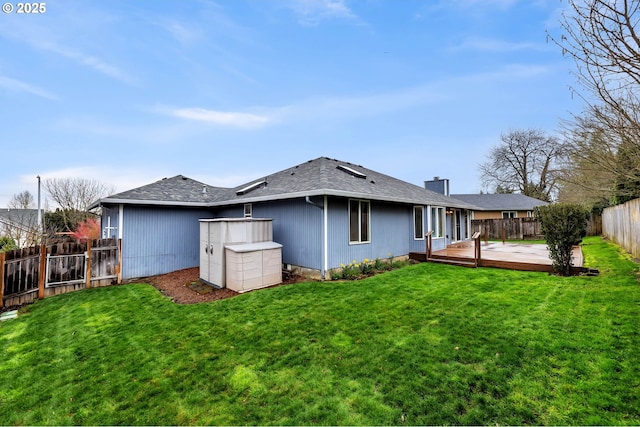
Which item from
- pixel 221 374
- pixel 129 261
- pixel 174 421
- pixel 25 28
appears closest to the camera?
pixel 174 421

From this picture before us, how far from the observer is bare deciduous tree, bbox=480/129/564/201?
30.5 m

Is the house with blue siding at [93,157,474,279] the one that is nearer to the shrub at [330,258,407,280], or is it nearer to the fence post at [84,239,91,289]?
the shrub at [330,258,407,280]

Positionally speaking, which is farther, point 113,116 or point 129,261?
point 113,116

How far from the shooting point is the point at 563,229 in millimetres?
7160

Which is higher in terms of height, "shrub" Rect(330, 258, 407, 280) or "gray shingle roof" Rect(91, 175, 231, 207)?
"gray shingle roof" Rect(91, 175, 231, 207)

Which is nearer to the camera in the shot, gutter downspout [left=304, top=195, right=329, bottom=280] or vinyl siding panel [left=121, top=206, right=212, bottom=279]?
gutter downspout [left=304, top=195, right=329, bottom=280]

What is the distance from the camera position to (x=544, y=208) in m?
7.66

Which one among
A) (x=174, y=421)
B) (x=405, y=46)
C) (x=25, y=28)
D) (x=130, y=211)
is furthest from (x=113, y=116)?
(x=174, y=421)

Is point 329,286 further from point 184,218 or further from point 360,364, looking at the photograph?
point 184,218

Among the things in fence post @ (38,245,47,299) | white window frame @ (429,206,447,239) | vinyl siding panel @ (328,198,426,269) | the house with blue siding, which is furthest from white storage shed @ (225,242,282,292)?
white window frame @ (429,206,447,239)

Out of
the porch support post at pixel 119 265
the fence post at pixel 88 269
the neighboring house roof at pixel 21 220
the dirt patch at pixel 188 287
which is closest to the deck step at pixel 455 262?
the dirt patch at pixel 188 287

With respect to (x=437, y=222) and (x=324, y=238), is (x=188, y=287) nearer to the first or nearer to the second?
(x=324, y=238)

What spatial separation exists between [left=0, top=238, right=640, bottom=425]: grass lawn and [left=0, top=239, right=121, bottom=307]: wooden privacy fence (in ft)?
4.97

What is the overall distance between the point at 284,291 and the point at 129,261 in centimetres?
592
